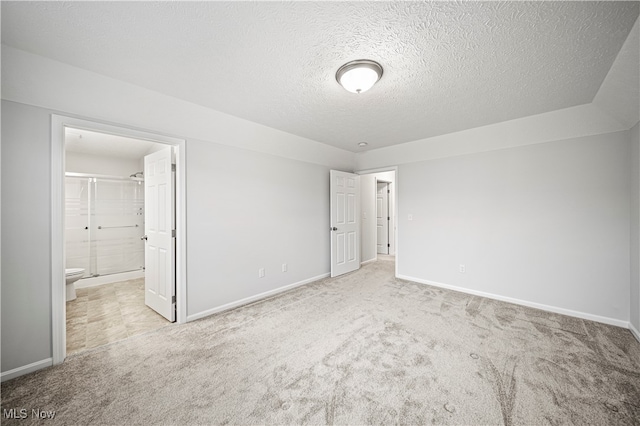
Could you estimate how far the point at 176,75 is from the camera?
2119 mm

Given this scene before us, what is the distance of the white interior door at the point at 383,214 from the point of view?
7.04m

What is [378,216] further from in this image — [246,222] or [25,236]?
[25,236]

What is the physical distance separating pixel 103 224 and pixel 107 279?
1020mm

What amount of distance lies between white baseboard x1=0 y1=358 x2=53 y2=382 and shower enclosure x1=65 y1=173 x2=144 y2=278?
9.33 ft

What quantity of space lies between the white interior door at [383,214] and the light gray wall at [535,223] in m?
2.79

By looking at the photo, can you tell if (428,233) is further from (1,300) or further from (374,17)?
(1,300)

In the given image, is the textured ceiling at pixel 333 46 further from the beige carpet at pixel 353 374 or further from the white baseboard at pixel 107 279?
the white baseboard at pixel 107 279

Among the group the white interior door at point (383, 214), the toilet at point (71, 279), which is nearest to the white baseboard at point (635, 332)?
the white interior door at point (383, 214)

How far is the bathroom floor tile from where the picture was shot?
96.3 inches

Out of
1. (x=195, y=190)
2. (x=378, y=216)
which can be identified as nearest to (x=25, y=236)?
(x=195, y=190)

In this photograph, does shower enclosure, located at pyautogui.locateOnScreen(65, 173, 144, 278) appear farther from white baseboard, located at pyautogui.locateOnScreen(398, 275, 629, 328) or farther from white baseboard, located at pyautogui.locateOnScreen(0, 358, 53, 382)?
white baseboard, located at pyautogui.locateOnScreen(398, 275, 629, 328)

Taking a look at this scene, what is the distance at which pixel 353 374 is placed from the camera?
188 cm

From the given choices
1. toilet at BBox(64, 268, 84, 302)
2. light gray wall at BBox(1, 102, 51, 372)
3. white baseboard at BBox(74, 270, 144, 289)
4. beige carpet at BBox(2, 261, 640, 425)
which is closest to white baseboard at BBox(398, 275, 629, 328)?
beige carpet at BBox(2, 261, 640, 425)

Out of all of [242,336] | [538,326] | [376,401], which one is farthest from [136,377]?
[538,326]
